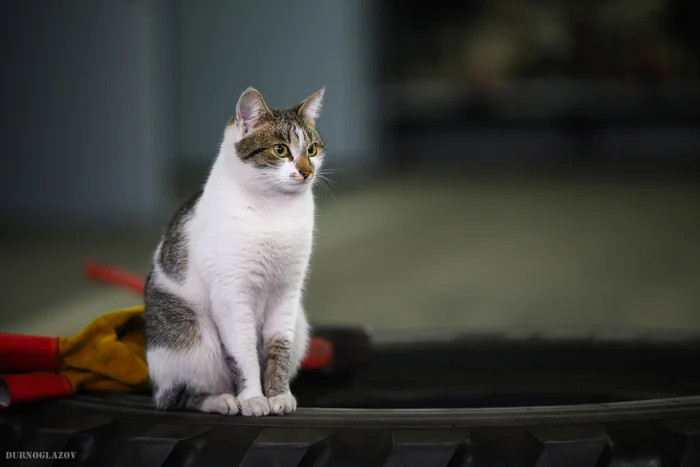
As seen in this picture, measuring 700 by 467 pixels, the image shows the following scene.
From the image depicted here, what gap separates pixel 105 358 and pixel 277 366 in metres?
0.28

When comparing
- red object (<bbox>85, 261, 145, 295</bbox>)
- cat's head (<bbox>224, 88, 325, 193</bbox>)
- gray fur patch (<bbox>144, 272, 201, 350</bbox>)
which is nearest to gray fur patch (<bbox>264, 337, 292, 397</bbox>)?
gray fur patch (<bbox>144, 272, 201, 350</bbox>)

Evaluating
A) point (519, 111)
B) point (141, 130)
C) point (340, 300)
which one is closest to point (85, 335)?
point (340, 300)

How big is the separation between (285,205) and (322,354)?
49 centimetres

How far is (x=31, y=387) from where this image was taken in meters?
1.35

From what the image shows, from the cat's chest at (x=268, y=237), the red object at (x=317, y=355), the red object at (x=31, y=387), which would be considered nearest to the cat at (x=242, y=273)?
the cat's chest at (x=268, y=237)

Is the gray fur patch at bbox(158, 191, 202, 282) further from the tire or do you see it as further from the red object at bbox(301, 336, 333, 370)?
the red object at bbox(301, 336, 333, 370)

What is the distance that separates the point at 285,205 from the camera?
1.30 meters

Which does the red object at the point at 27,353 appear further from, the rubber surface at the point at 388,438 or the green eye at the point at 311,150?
the green eye at the point at 311,150

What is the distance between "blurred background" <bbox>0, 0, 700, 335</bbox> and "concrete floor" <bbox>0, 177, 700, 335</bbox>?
0.02m

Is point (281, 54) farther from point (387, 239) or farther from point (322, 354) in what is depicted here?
point (322, 354)

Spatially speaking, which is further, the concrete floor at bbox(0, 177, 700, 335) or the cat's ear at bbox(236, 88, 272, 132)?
the concrete floor at bbox(0, 177, 700, 335)

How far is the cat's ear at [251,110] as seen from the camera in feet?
4.16

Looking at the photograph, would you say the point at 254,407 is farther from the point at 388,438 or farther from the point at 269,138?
the point at 269,138

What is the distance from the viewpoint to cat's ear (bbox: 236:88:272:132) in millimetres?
1267
